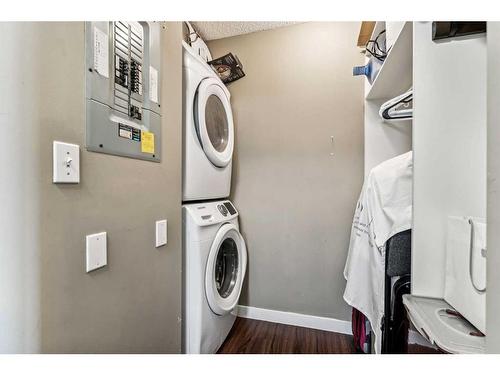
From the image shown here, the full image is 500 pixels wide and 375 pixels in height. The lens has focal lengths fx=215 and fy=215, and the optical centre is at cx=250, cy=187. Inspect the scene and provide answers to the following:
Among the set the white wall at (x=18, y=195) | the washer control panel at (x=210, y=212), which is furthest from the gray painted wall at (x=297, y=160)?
the white wall at (x=18, y=195)

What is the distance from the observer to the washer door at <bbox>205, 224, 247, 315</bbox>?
1301 millimetres

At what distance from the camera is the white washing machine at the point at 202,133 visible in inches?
46.5

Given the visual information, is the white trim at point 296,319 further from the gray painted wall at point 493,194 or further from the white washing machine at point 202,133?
the gray painted wall at point 493,194

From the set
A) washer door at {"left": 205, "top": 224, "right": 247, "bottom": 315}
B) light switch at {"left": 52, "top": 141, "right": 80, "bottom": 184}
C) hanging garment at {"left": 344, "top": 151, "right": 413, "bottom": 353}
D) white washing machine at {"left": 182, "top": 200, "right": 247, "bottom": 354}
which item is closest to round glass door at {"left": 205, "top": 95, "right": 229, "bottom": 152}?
white washing machine at {"left": 182, "top": 200, "right": 247, "bottom": 354}

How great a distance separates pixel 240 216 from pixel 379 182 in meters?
1.13

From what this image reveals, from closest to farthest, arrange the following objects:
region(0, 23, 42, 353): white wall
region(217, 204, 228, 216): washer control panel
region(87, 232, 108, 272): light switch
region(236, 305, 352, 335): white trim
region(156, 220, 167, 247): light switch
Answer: region(0, 23, 42, 353): white wall → region(87, 232, 108, 272): light switch → region(156, 220, 167, 247): light switch → region(217, 204, 228, 216): washer control panel → region(236, 305, 352, 335): white trim

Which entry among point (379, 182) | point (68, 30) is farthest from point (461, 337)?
point (68, 30)

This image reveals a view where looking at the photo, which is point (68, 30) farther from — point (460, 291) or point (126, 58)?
point (460, 291)

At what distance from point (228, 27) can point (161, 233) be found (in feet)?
5.64

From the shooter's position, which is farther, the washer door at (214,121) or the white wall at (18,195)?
the washer door at (214,121)

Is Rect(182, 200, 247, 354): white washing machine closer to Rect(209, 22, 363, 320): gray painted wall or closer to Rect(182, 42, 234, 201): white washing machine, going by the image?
Rect(182, 42, 234, 201): white washing machine

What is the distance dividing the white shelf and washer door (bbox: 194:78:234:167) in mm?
949

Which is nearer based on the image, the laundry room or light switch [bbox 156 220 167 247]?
the laundry room

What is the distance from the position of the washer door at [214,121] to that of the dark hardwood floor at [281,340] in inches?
49.6
